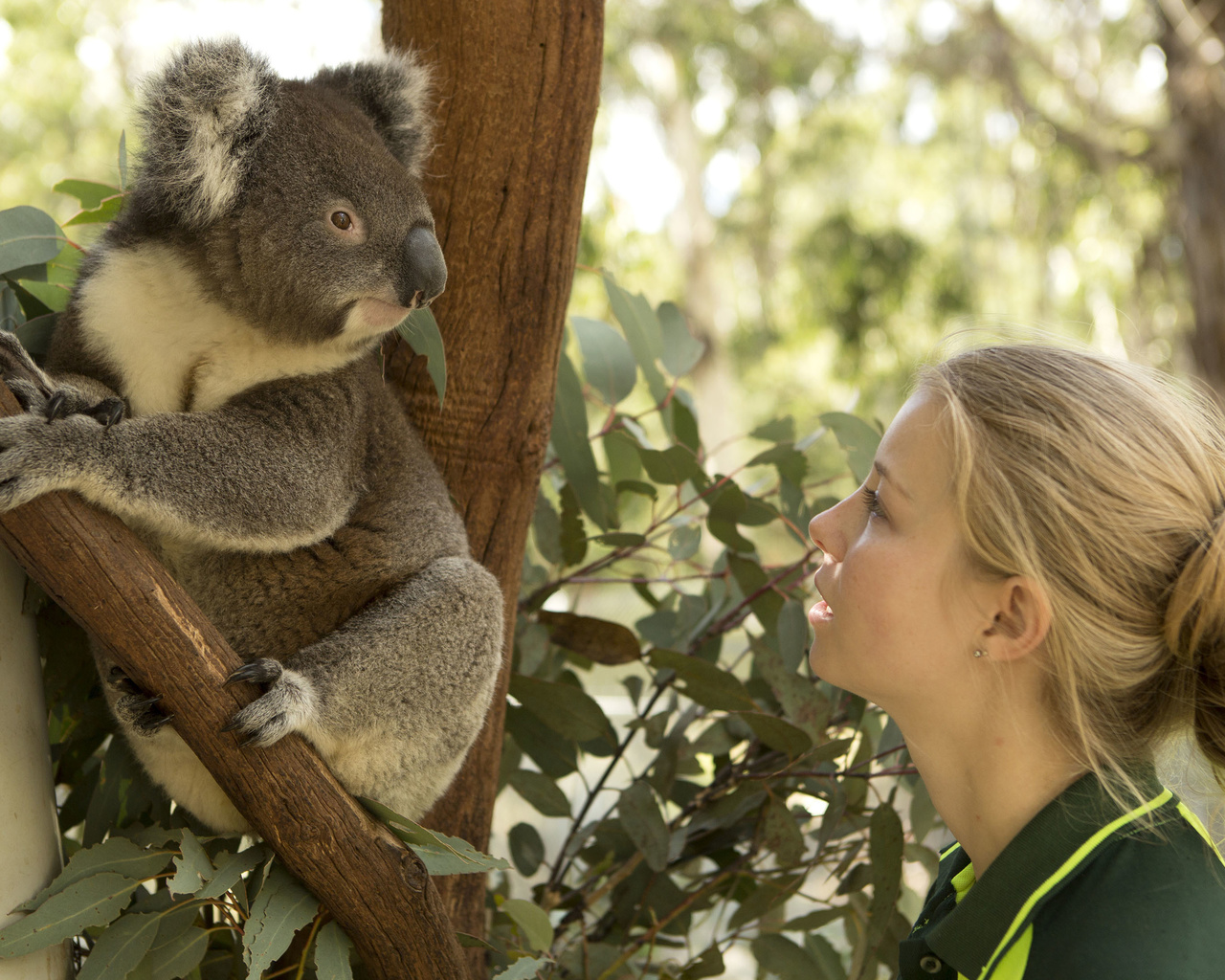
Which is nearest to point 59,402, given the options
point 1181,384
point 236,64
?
point 236,64

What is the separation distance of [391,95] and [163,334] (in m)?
0.60

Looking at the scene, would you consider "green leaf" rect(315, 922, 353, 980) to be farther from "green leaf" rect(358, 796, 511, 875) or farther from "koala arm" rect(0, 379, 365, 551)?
"koala arm" rect(0, 379, 365, 551)

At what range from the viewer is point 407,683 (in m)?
1.69

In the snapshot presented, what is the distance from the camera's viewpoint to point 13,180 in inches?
562

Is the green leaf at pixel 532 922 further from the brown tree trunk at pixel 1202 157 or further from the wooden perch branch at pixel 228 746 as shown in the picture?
the brown tree trunk at pixel 1202 157

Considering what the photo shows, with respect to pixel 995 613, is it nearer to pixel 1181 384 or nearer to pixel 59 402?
pixel 1181 384

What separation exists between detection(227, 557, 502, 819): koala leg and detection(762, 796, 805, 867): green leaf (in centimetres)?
71

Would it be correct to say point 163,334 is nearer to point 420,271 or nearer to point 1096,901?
point 420,271

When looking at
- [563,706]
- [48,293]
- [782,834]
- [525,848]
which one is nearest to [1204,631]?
[782,834]

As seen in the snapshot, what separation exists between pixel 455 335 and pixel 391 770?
0.81m

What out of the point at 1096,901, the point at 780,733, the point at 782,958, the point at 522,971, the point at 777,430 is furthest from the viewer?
the point at 777,430

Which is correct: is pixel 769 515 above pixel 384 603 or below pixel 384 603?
below

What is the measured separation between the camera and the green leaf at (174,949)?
1562 mm

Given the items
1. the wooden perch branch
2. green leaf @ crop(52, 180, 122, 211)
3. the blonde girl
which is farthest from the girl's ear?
green leaf @ crop(52, 180, 122, 211)
